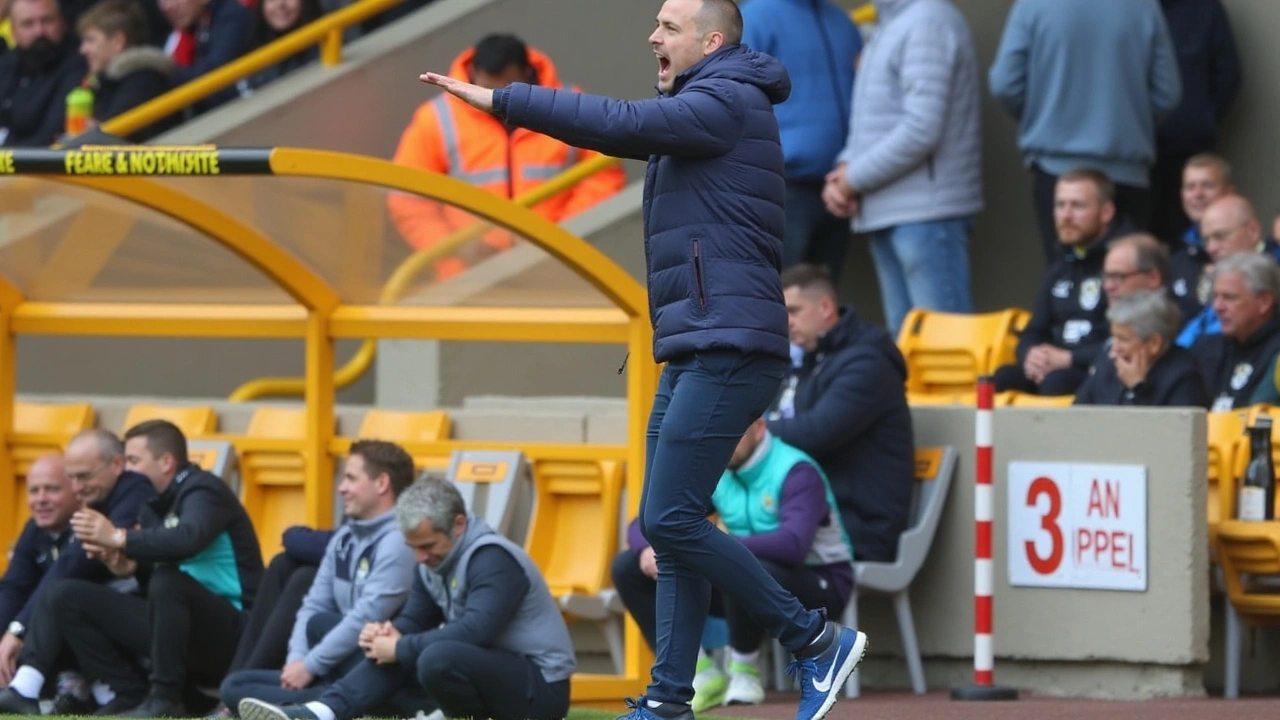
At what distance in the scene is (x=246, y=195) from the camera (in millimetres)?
9375

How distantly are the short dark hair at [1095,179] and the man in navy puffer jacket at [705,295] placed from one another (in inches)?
170

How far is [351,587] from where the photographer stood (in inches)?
347

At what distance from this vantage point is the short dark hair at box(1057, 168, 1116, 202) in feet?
36.1

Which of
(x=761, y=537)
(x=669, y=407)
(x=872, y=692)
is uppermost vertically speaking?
(x=669, y=407)

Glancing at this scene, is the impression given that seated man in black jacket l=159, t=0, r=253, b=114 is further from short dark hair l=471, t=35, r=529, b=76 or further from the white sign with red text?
the white sign with red text

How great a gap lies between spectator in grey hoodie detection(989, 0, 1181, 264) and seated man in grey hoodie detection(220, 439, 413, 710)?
160 inches

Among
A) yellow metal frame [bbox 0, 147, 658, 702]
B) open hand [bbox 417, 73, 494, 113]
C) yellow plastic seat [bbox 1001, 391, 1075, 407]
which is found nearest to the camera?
open hand [bbox 417, 73, 494, 113]

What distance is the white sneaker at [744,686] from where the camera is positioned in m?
9.05

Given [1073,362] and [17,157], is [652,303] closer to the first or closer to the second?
[17,157]

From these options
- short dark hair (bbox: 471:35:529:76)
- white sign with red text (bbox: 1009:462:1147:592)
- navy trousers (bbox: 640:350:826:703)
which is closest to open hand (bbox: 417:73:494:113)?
navy trousers (bbox: 640:350:826:703)

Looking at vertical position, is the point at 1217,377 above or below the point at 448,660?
above

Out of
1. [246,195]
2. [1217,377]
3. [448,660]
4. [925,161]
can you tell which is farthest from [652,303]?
[925,161]

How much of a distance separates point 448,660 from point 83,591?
172 centimetres

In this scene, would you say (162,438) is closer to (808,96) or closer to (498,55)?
(498,55)
